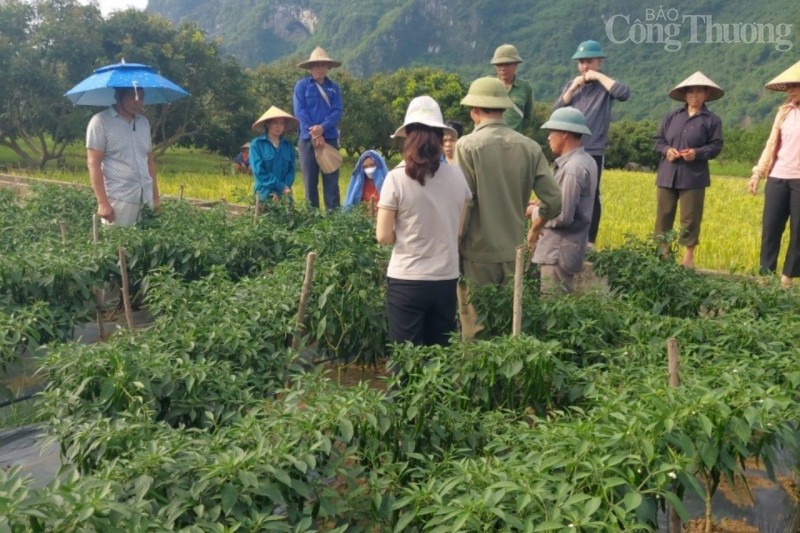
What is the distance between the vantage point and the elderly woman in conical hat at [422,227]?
164 inches

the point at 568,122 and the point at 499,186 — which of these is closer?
the point at 499,186

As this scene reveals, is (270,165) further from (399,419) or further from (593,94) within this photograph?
(399,419)

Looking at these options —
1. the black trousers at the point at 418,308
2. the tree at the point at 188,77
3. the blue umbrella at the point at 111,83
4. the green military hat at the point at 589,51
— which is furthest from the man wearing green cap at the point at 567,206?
the tree at the point at 188,77

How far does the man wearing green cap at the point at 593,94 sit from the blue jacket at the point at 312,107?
2.44 meters

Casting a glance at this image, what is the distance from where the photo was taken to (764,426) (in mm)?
2953

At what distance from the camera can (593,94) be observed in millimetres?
7406

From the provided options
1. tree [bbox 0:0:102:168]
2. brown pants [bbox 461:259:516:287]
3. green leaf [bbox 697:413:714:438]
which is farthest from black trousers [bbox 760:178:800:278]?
tree [bbox 0:0:102:168]

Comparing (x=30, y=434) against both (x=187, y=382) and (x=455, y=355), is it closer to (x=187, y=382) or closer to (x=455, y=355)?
(x=187, y=382)

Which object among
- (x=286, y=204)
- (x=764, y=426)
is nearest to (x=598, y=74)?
(x=286, y=204)

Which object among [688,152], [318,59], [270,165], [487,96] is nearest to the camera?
[487,96]

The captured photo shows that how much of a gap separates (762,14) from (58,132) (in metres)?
57.3

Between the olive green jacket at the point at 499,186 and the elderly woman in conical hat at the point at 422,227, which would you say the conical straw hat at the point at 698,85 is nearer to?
the olive green jacket at the point at 499,186

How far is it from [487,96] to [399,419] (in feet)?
7.11

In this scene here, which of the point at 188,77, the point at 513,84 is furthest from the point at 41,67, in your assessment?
the point at 513,84
